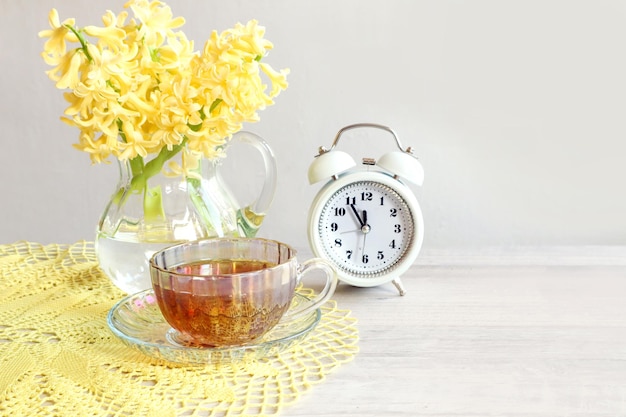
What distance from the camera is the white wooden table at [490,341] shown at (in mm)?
716

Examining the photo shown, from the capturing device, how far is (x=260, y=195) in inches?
41.6

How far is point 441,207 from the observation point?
4.98 ft

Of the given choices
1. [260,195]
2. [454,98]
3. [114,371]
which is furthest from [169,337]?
[454,98]

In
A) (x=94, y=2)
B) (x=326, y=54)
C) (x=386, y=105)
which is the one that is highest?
(x=94, y=2)

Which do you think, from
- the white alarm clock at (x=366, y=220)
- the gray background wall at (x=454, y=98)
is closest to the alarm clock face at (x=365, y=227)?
the white alarm clock at (x=366, y=220)

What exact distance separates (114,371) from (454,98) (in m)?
0.91

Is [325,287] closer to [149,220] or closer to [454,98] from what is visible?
[149,220]

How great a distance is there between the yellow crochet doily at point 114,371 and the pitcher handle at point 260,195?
0.52ft

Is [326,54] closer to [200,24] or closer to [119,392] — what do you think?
[200,24]

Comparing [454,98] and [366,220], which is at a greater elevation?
[454,98]

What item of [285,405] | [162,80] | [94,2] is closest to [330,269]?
[285,405]

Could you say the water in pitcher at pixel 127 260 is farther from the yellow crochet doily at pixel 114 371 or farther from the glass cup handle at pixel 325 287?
the glass cup handle at pixel 325 287

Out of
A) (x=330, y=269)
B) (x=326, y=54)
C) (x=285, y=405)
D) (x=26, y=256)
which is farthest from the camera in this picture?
(x=326, y=54)

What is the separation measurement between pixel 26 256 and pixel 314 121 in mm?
598
